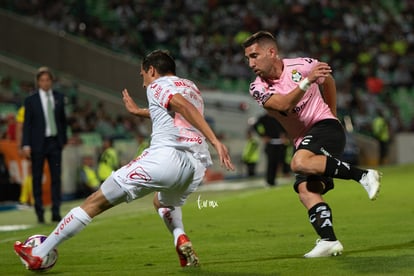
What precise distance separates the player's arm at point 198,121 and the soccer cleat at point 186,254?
125 centimetres

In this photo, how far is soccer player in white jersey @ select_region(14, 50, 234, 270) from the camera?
29.6ft

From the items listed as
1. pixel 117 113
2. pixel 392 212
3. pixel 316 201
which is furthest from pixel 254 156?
pixel 316 201

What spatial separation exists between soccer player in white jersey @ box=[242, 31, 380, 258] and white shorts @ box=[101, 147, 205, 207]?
102 cm

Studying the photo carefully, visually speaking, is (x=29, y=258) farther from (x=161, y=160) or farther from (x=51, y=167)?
(x=51, y=167)

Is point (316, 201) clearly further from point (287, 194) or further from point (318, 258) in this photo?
point (287, 194)

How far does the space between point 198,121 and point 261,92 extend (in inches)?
48.8

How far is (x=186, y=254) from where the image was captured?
376 inches

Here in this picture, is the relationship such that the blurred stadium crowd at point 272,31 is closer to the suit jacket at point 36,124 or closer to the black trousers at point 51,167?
the suit jacket at point 36,124

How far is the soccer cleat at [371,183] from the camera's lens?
9592 mm

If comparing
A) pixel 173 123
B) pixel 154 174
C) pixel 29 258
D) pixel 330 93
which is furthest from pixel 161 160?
pixel 330 93

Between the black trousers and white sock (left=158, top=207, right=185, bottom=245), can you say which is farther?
the black trousers

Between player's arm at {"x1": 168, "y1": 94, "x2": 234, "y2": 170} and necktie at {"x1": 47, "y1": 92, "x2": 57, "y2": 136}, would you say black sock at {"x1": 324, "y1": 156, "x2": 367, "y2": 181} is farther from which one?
necktie at {"x1": 47, "y1": 92, "x2": 57, "y2": 136}

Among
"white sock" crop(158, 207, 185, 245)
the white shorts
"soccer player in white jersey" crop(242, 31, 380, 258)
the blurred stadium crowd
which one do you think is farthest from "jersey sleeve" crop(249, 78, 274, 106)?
the blurred stadium crowd

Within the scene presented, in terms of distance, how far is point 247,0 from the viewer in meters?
38.2
